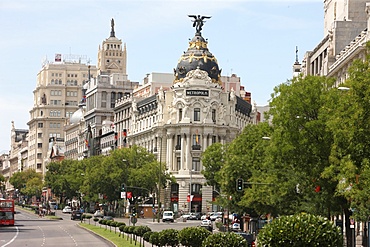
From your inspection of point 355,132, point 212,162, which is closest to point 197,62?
point 212,162

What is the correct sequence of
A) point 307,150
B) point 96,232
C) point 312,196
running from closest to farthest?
point 307,150
point 312,196
point 96,232

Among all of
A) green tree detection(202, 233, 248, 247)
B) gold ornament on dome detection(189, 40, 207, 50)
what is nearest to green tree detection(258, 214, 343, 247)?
green tree detection(202, 233, 248, 247)

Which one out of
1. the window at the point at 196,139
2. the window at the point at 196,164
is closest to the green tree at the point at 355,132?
the window at the point at 196,139

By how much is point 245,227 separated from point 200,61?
221ft

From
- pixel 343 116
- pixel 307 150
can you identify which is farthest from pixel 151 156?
pixel 343 116

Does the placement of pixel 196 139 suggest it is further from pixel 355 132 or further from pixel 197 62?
pixel 355 132

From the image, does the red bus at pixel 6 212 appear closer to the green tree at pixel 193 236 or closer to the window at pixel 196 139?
the window at pixel 196 139

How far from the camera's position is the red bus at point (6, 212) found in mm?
127125

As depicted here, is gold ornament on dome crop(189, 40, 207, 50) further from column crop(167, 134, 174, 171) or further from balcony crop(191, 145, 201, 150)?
balcony crop(191, 145, 201, 150)

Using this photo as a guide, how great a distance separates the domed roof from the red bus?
191 ft

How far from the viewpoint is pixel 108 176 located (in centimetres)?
16388

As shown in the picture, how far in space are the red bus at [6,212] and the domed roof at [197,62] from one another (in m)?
58.3

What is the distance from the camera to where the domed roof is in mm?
180750

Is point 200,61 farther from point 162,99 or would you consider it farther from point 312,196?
point 312,196
